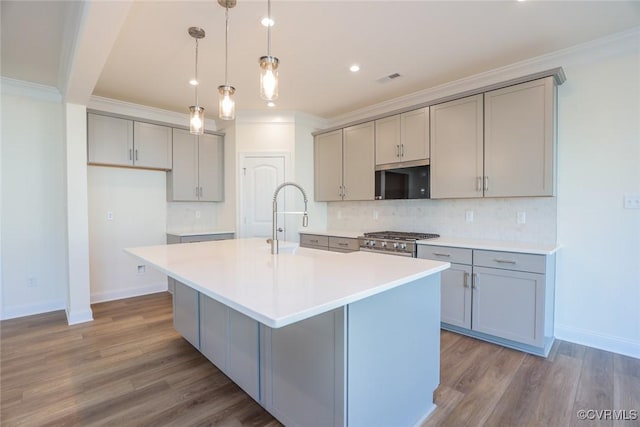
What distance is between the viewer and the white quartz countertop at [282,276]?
1.04 meters

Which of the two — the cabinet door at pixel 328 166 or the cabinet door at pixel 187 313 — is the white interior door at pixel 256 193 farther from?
the cabinet door at pixel 187 313

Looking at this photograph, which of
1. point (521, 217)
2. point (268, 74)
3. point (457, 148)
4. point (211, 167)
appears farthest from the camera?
point (211, 167)

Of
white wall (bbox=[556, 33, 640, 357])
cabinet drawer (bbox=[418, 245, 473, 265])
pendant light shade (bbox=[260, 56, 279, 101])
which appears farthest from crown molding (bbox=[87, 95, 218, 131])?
white wall (bbox=[556, 33, 640, 357])

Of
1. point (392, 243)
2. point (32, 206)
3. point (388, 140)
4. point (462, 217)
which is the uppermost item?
point (388, 140)

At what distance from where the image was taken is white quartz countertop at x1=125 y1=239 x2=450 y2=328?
1.04m

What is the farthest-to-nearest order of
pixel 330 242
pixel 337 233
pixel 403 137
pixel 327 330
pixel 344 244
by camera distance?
pixel 337 233 < pixel 330 242 < pixel 344 244 < pixel 403 137 < pixel 327 330

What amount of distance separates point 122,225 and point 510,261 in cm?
451

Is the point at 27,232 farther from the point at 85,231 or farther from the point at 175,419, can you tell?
the point at 175,419

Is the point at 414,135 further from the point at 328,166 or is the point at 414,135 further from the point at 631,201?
the point at 631,201

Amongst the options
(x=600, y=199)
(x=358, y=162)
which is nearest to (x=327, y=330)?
(x=600, y=199)

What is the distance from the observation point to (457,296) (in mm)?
2896

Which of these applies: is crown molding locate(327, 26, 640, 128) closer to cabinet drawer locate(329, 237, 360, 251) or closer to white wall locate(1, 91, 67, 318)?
cabinet drawer locate(329, 237, 360, 251)

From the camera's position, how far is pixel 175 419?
70.8 inches

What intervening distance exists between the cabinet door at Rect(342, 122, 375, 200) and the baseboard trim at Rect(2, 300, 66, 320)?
12.0 ft
